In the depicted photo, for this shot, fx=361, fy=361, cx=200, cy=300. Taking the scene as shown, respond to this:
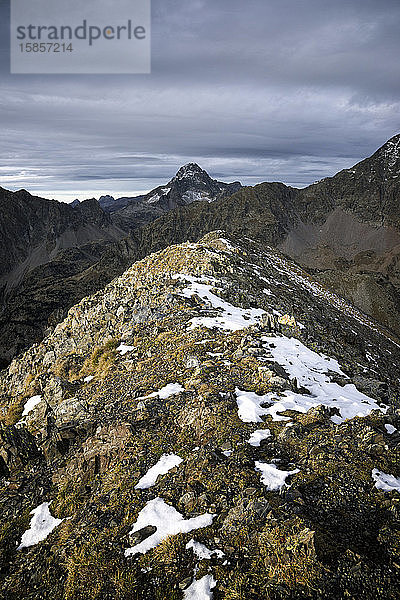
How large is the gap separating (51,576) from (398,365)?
137 ft

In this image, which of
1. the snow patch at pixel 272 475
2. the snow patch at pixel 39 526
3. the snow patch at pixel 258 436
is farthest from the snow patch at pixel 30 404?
the snow patch at pixel 272 475

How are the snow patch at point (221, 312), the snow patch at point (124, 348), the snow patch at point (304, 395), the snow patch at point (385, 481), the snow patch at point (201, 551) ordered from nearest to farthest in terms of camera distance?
the snow patch at point (201, 551)
the snow patch at point (385, 481)
the snow patch at point (304, 395)
the snow patch at point (124, 348)
the snow patch at point (221, 312)

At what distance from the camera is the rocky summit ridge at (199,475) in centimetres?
709

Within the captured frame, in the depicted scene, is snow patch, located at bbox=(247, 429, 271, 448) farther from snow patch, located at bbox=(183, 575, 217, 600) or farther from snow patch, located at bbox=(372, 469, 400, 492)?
snow patch, located at bbox=(183, 575, 217, 600)

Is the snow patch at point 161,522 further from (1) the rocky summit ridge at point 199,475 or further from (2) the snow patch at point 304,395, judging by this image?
(2) the snow patch at point 304,395

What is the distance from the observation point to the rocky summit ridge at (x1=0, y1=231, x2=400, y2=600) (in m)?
7.09

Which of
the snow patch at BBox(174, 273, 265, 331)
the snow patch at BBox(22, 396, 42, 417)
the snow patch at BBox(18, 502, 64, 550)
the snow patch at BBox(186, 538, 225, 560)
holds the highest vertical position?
the snow patch at BBox(174, 273, 265, 331)

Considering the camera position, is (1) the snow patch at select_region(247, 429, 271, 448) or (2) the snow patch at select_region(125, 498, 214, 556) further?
(1) the snow patch at select_region(247, 429, 271, 448)

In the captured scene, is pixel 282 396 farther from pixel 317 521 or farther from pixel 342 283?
pixel 342 283

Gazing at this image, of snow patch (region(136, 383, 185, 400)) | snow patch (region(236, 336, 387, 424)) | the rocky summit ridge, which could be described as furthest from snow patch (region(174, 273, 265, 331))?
snow patch (region(136, 383, 185, 400))

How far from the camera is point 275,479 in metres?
9.35

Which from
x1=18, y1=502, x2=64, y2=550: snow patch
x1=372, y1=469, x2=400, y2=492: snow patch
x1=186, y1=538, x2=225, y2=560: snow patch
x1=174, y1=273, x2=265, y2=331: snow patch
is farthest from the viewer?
x1=174, y1=273, x2=265, y2=331: snow patch

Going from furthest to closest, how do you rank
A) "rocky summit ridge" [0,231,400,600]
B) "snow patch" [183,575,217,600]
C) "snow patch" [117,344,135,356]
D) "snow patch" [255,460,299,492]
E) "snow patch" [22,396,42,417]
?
"snow patch" [117,344,135,356] < "snow patch" [22,396,42,417] < "snow patch" [255,460,299,492] < "rocky summit ridge" [0,231,400,600] < "snow patch" [183,575,217,600]

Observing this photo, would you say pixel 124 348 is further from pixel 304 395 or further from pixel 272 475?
pixel 272 475
